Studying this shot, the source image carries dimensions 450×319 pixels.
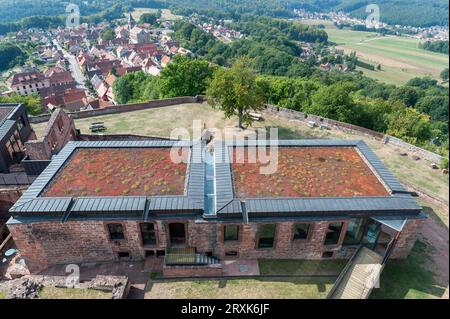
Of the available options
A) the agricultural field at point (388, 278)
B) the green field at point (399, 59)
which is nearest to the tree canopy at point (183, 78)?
the agricultural field at point (388, 278)

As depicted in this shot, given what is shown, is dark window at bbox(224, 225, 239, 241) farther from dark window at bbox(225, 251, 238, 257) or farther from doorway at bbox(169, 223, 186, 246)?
doorway at bbox(169, 223, 186, 246)

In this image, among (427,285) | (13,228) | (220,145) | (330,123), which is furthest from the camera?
(330,123)

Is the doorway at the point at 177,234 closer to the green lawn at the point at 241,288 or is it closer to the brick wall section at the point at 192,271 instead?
→ the brick wall section at the point at 192,271

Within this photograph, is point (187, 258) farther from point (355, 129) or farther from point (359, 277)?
point (355, 129)

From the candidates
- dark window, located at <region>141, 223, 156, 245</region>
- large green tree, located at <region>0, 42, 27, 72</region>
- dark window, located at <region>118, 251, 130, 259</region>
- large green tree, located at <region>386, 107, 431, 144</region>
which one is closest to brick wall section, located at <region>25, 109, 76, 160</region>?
dark window, located at <region>118, 251, 130, 259</region>

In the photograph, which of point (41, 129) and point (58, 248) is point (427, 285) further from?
point (41, 129)

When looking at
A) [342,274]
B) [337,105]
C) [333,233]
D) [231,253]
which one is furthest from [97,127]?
[337,105]

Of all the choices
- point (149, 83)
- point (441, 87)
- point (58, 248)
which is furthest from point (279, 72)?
point (58, 248)
